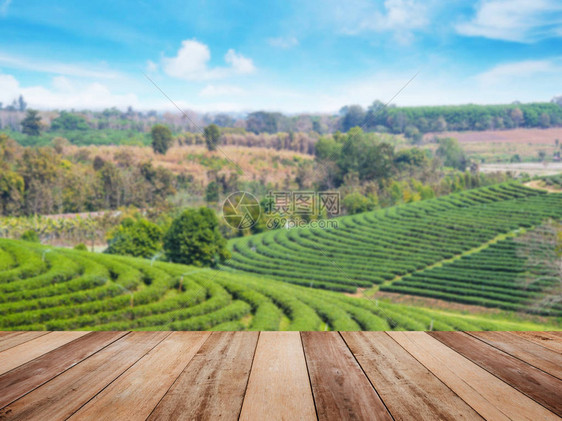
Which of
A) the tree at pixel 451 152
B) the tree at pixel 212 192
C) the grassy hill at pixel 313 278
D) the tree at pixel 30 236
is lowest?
the grassy hill at pixel 313 278

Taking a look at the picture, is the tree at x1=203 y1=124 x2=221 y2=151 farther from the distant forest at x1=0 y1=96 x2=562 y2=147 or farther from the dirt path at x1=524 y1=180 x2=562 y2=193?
the dirt path at x1=524 y1=180 x2=562 y2=193

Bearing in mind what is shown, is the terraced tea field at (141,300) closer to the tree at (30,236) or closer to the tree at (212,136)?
the tree at (30,236)

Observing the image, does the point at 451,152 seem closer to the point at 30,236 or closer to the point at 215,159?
the point at 215,159

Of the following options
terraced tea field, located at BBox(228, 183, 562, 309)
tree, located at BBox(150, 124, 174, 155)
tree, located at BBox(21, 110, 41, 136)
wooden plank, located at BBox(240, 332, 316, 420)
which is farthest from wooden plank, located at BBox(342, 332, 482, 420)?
tree, located at BBox(21, 110, 41, 136)

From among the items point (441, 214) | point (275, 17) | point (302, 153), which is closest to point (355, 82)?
point (275, 17)

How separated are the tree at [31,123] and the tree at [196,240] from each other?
2773mm

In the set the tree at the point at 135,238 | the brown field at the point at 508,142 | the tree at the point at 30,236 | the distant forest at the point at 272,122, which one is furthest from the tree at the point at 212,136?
the brown field at the point at 508,142

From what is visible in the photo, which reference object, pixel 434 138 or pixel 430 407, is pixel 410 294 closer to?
pixel 434 138

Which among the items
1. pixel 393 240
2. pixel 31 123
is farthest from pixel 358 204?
pixel 31 123

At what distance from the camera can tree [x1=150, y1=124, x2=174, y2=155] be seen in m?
6.69

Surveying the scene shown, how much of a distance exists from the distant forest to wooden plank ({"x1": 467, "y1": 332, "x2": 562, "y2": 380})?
404 cm

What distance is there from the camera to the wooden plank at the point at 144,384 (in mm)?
1005

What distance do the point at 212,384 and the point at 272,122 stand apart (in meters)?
5.35

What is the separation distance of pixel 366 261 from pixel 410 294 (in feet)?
3.46
